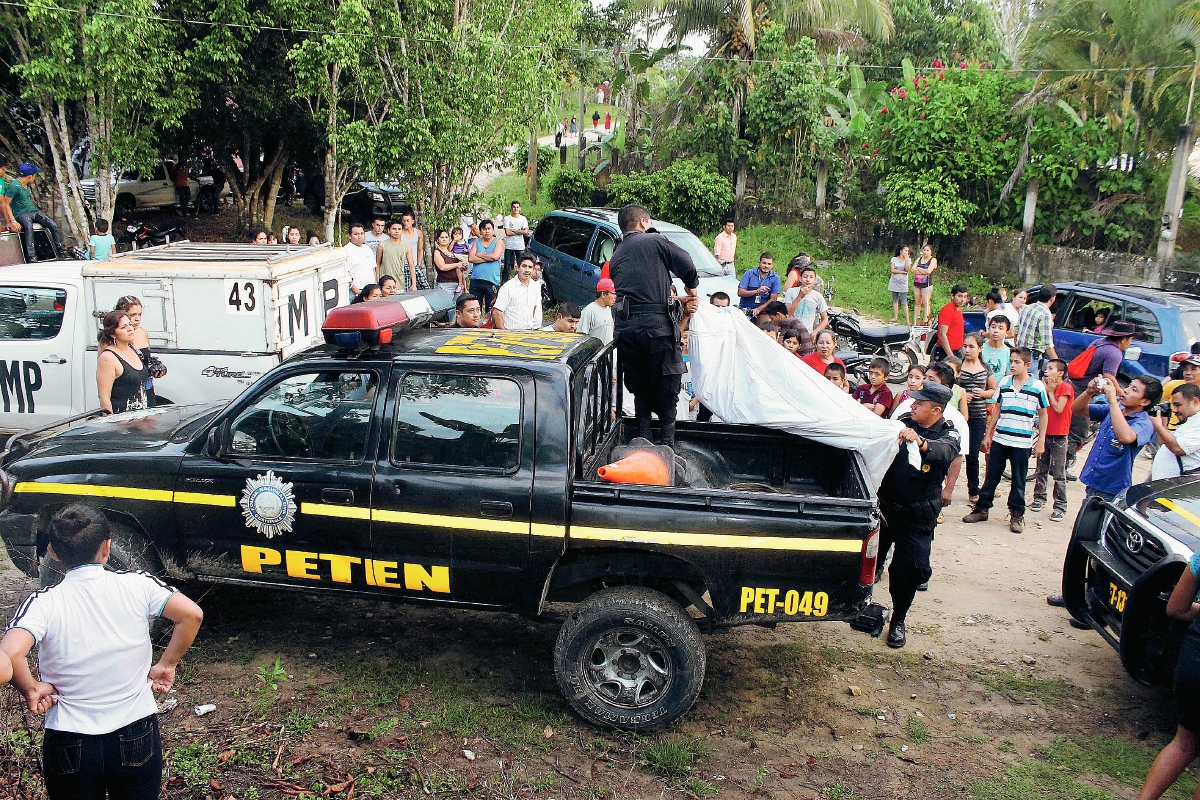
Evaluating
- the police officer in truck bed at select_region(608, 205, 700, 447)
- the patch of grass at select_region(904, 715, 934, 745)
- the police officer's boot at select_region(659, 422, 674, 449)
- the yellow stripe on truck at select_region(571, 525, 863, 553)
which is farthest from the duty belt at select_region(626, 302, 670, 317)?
the patch of grass at select_region(904, 715, 934, 745)

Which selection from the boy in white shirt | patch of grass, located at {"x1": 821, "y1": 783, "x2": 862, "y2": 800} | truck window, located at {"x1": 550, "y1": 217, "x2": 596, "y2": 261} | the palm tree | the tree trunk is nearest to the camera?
the boy in white shirt

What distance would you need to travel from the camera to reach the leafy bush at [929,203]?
1728 cm

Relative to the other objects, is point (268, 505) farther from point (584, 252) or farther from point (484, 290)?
point (584, 252)

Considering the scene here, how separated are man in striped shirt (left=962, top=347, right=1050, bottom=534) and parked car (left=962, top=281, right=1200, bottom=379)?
2600mm

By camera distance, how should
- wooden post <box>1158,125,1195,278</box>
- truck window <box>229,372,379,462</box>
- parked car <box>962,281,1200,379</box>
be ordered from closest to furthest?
truck window <box>229,372,379,462</box>, parked car <box>962,281,1200,379</box>, wooden post <box>1158,125,1195,278</box>

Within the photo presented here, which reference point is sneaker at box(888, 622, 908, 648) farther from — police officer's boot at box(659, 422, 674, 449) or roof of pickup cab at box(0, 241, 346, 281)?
roof of pickup cab at box(0, 241, 346, 281)

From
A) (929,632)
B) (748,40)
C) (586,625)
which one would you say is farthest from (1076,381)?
(748,40)

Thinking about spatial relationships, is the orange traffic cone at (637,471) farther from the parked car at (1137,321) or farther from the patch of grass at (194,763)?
the parked car at (1137,321)

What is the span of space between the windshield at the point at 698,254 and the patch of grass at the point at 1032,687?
8.19 m

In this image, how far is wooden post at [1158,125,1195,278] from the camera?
14.8 metres

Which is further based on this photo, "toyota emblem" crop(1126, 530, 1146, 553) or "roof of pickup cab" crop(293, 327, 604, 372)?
"toyota emblem" crop(1126, 530, 1146, 553)

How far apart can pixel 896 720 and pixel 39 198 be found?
1552cm

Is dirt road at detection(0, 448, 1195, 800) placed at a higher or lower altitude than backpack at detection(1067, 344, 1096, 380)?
lower

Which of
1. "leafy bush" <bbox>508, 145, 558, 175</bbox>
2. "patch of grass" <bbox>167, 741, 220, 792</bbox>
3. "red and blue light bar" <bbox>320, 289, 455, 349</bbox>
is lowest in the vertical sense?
"patch of grass" <bbox>167, 741, 220, 792</bbox>
